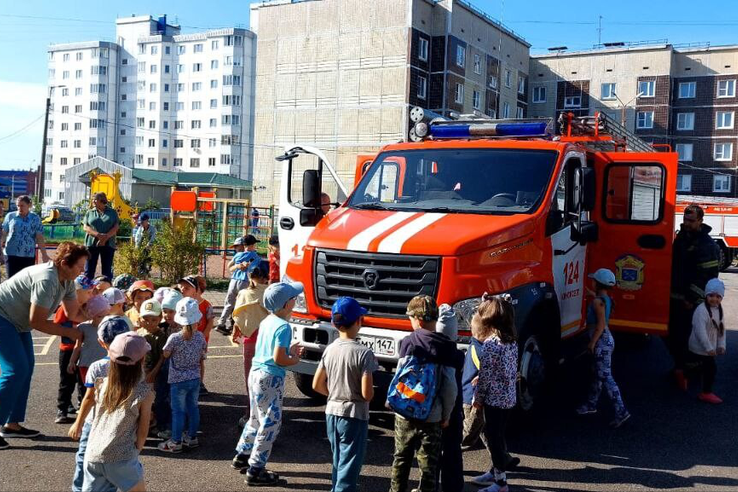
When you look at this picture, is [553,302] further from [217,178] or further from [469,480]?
[217,178]

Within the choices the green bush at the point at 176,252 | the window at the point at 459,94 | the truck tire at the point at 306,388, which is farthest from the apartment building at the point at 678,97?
the truck tire at the point at 306,388

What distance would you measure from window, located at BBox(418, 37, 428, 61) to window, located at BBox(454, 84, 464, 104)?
3.50 m

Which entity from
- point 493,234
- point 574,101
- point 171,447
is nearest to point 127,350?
point 171,447

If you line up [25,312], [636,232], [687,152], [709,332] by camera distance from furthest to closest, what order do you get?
[687,152] < [636,232] < [709,332] < [25,312]

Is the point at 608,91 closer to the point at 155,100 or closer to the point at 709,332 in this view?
the point at 709,332

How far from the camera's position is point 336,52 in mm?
53719

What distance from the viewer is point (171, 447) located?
20.1 feet

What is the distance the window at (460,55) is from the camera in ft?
178

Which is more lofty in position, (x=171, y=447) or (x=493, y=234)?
(x=493, y=234)

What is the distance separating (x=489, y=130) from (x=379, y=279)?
2.88 m

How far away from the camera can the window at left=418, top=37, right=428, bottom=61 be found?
52312mm

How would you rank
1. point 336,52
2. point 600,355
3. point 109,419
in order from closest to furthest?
point 109,419 → point 600,355 → point 336,52

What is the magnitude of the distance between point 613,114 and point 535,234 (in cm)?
6211

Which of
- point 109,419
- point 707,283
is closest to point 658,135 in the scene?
point 707,283
